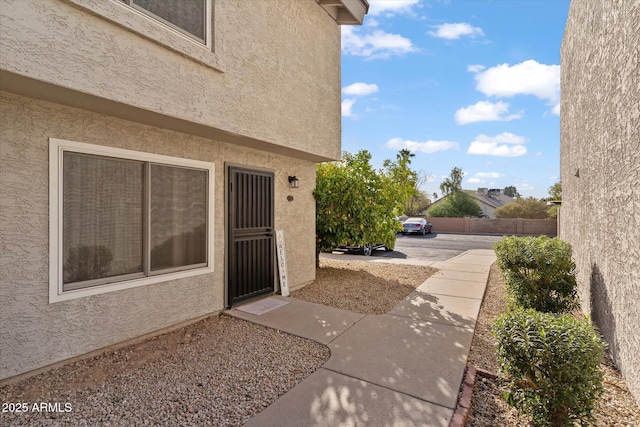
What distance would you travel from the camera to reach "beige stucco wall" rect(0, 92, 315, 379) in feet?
10.4

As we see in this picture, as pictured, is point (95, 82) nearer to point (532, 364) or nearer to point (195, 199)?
point (195, 199)

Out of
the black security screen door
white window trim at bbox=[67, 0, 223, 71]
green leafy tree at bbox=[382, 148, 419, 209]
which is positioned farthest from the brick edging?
green leafy tree at bbox=[382, 148, 419, 209]

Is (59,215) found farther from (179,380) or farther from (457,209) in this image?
(457,209)

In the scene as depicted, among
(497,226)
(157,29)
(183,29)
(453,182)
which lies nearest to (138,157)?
(157,29)

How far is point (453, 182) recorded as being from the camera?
51.4 metres

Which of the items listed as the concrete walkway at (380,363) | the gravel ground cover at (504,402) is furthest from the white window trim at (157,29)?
the gravel ground cover at (504,402)

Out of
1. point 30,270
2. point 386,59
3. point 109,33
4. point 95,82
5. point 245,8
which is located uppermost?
point 386,59

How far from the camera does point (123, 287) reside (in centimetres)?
404

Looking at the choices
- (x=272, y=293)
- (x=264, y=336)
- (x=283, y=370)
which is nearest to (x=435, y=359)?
(x=283, y=370)

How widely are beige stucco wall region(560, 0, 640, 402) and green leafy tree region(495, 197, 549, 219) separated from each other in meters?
32.1

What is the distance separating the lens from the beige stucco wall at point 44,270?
3.18 m

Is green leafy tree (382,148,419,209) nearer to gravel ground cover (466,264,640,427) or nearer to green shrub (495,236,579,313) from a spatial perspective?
green shrub (495,236,579,313)

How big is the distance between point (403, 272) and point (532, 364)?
7.11m

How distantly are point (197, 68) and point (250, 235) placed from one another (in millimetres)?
2983
